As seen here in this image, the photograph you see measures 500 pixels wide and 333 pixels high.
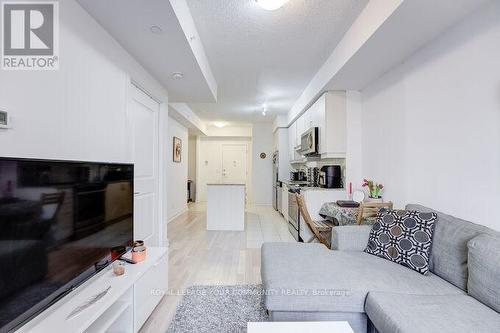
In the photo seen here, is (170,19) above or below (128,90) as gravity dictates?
above

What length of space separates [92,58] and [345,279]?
8.00 ft

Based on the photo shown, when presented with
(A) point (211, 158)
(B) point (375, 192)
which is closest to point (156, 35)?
(B) point (375, 192)

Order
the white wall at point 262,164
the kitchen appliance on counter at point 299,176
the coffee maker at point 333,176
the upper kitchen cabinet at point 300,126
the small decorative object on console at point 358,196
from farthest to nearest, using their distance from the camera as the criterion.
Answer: the white wall at point 262,164, the kitchen appliance on counter at point 299,176, the upper kitchen cabinet at point 300,126, the coffee maker at point 333,176, the small decorative object on console at point 358,196

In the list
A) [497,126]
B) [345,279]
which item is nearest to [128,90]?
[345,279]

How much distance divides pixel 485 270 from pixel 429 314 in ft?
1.45

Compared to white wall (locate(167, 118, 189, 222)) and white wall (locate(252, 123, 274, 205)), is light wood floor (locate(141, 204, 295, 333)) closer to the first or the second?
white wall (locate(167, 118, 189, 222))

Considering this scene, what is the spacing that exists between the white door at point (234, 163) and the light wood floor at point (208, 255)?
349 cm

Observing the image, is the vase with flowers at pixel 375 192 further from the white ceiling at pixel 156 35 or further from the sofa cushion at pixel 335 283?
the white ceiling at pixel 156 35

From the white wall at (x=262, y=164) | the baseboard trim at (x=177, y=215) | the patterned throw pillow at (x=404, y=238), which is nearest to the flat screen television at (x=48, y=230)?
the patterned throw pillow at (x=404, y=238)

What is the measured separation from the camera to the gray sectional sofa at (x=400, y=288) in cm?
124

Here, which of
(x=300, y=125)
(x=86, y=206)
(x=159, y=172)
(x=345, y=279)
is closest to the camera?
(x=86, y=206)

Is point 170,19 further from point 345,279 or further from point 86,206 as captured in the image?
point 345,279

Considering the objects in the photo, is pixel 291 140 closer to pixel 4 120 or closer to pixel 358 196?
pixel 358 196

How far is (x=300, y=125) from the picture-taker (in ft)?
17.5
